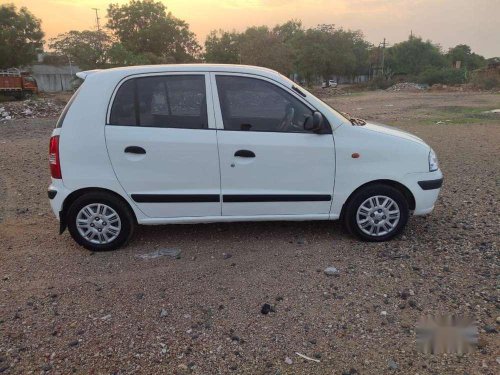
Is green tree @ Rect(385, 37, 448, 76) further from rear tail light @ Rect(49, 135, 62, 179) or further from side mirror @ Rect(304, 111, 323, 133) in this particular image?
rear tail light @ Rect(49, 135, 62, 179)

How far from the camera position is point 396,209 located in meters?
4.41

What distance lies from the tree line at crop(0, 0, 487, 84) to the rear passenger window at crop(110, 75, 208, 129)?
1341 inches

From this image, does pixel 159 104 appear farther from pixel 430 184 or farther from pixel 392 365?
pixel 392 365

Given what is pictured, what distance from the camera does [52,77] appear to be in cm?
4728

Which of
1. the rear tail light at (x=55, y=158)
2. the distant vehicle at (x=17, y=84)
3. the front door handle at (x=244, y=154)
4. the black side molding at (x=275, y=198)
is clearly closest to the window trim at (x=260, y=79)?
the front door handle at (x=244, y=154)

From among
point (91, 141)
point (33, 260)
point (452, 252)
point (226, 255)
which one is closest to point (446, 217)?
point (452, 252)

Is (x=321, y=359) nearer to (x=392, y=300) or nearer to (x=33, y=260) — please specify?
(x=392, y=300)

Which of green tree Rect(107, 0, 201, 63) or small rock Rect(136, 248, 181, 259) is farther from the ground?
green tree Rect(107, 0, 201, 63)

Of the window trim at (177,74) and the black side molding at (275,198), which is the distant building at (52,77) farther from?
the black side molding at (275,198)

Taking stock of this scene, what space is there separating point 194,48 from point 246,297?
50786 mm

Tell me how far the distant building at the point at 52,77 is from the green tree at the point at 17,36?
14.7 ft

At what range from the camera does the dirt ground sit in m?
2.80

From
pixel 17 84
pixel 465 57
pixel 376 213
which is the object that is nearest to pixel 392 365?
pixel 376 213

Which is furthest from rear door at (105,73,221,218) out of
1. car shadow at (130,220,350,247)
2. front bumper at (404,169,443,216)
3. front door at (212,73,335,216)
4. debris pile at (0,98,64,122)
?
debris pile at (0,98,64,122)
